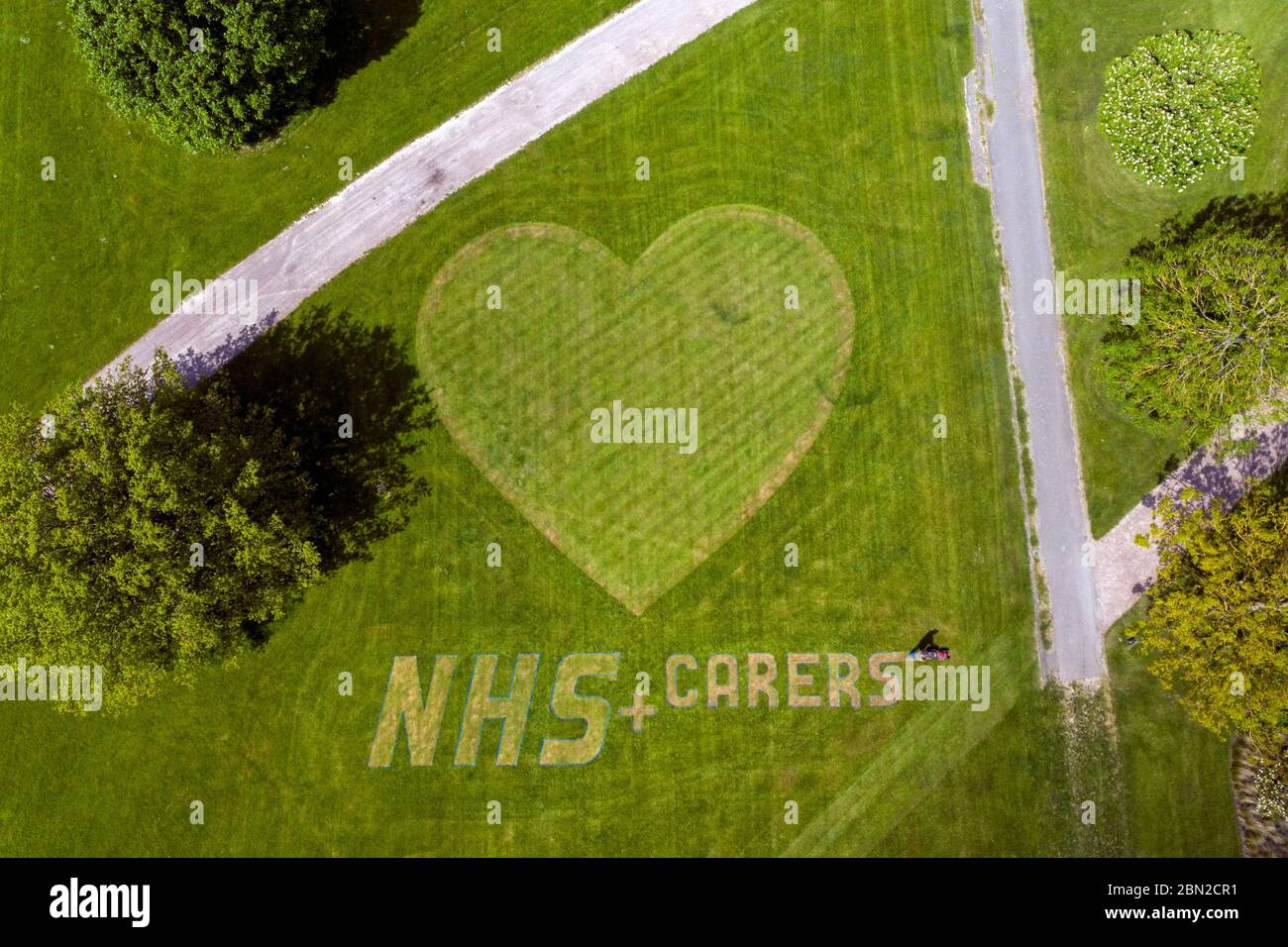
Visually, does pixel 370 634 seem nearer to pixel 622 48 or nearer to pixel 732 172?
pixel 732 172

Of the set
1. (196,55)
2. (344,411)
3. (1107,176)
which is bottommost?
(344,411)

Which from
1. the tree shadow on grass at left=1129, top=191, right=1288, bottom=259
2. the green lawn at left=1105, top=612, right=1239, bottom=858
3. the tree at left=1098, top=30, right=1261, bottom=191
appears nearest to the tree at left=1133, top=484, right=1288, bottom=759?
the green lawn at left=1105, top=612, right=1239, bottom=858

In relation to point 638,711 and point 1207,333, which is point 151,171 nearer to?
point 638,711

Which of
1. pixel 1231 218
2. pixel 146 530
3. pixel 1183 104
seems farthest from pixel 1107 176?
pixel 146 530

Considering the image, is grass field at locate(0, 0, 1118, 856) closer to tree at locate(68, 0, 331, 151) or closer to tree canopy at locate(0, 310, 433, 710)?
tree canopy at locate(0, 310, 433, 710)

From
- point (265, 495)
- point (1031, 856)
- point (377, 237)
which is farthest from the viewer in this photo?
point (377, 237)
